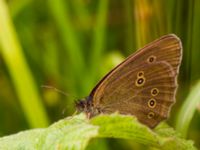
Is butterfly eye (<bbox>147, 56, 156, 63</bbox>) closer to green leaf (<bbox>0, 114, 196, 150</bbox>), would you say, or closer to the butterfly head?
the butterfly head

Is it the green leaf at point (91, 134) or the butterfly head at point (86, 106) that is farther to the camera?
the butterfly head at point (86, 106)

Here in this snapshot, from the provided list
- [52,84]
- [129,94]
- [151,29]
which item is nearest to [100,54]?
[52,84]

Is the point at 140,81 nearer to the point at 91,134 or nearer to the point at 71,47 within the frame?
the point at 91,134

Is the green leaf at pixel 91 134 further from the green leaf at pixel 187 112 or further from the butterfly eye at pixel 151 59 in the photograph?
the green leaf at pixel 187 112

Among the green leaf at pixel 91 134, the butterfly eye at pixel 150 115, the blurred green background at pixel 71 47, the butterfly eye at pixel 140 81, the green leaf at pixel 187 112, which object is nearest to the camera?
the green leaf at pixel 91 134

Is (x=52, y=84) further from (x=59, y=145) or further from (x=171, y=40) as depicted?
(x=59, y=145)

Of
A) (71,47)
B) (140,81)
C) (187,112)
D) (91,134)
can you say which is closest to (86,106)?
(140,81)

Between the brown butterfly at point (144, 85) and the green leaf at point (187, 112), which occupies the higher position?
the brown butterfly at point (144, 85)

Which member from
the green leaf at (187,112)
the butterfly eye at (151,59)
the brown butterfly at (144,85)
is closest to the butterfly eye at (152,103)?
the brown butterfly at (144,85)
